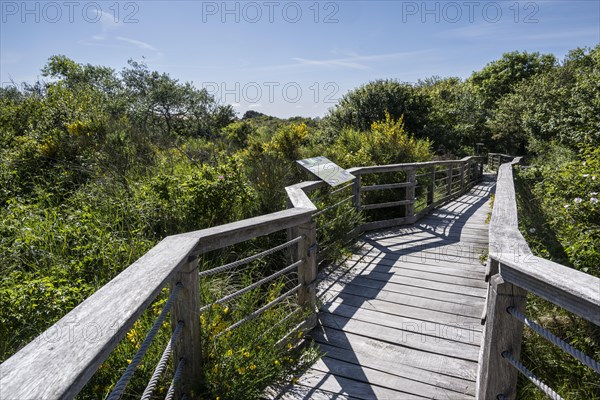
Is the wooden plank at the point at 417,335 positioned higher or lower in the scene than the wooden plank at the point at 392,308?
lower

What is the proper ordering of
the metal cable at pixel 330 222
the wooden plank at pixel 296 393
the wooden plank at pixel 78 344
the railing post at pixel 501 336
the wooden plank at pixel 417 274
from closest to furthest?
the wooden plank at pixel 78 344 < the railing post at pixel 501 336 < the wooden plank at pixel 296 393 < the wooden plank at pixel 417 274 < the metal cable at pixel 330 222

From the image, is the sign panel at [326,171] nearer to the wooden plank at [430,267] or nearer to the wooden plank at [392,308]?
the wooden plank at [430,267]

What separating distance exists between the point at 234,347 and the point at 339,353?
105 centimetres

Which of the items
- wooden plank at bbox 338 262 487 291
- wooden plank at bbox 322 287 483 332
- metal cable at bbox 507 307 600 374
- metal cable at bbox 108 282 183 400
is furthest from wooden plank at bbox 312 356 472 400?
wooden plank at bbox 338 262 487 291

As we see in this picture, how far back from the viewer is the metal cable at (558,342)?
47.7 inches

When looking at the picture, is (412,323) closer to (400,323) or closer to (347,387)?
(400,323)

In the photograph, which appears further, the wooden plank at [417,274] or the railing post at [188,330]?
the wooden plank at [417,274]

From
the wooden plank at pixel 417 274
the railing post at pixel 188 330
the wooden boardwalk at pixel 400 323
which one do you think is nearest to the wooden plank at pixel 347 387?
the wooden boardwalk at pixel 400 323

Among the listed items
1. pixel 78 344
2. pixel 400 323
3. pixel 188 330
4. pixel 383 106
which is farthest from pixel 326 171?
pixel 383 106

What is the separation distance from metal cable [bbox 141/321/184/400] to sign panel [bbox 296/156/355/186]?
3.02m

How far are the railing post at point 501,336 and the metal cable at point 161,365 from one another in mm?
1505

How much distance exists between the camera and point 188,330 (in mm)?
1868

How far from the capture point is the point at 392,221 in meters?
6.41

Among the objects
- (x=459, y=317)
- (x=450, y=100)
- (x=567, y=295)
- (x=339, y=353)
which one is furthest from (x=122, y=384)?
(x=450, y=100)
